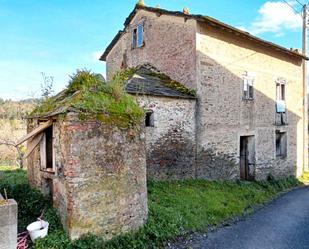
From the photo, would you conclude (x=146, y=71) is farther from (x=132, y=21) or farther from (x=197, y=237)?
(x=197, y=237)

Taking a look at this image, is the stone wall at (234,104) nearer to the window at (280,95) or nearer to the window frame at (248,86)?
the window frame at (248,86)

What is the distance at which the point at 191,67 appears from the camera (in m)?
13.2

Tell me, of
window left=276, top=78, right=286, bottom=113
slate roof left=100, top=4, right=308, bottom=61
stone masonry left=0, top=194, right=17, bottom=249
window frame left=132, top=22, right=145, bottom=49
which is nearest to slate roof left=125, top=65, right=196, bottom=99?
window frame left=132, top=22, right=145, bottom=49

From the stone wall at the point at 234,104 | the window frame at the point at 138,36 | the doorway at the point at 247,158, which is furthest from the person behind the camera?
the doorway at the point at 247,158

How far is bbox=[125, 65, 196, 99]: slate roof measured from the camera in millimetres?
11578

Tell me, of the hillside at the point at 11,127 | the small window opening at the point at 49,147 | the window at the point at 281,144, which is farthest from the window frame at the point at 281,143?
the hillside at the point at 11,127

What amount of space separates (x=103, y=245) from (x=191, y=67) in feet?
28.8

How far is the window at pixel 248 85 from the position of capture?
605 inches

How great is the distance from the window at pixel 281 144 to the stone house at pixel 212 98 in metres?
0.06

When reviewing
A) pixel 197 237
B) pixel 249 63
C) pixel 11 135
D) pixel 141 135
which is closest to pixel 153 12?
pixel 249 63

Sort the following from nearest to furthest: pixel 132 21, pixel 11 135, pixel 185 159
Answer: pixel 185 159
pixel 132 21
pixel 11 135

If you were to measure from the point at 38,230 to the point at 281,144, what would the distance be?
1592cm

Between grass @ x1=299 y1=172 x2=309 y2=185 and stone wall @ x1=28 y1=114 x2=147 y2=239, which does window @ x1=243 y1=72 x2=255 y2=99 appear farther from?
stone wall @ x1=28 y1=114 x2=147 y2=239

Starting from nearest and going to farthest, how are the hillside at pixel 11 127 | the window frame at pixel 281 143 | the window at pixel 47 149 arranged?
the window at pixel 47 149 < the window frame at pixel 281 143 < the hillside at pixel 11 127
